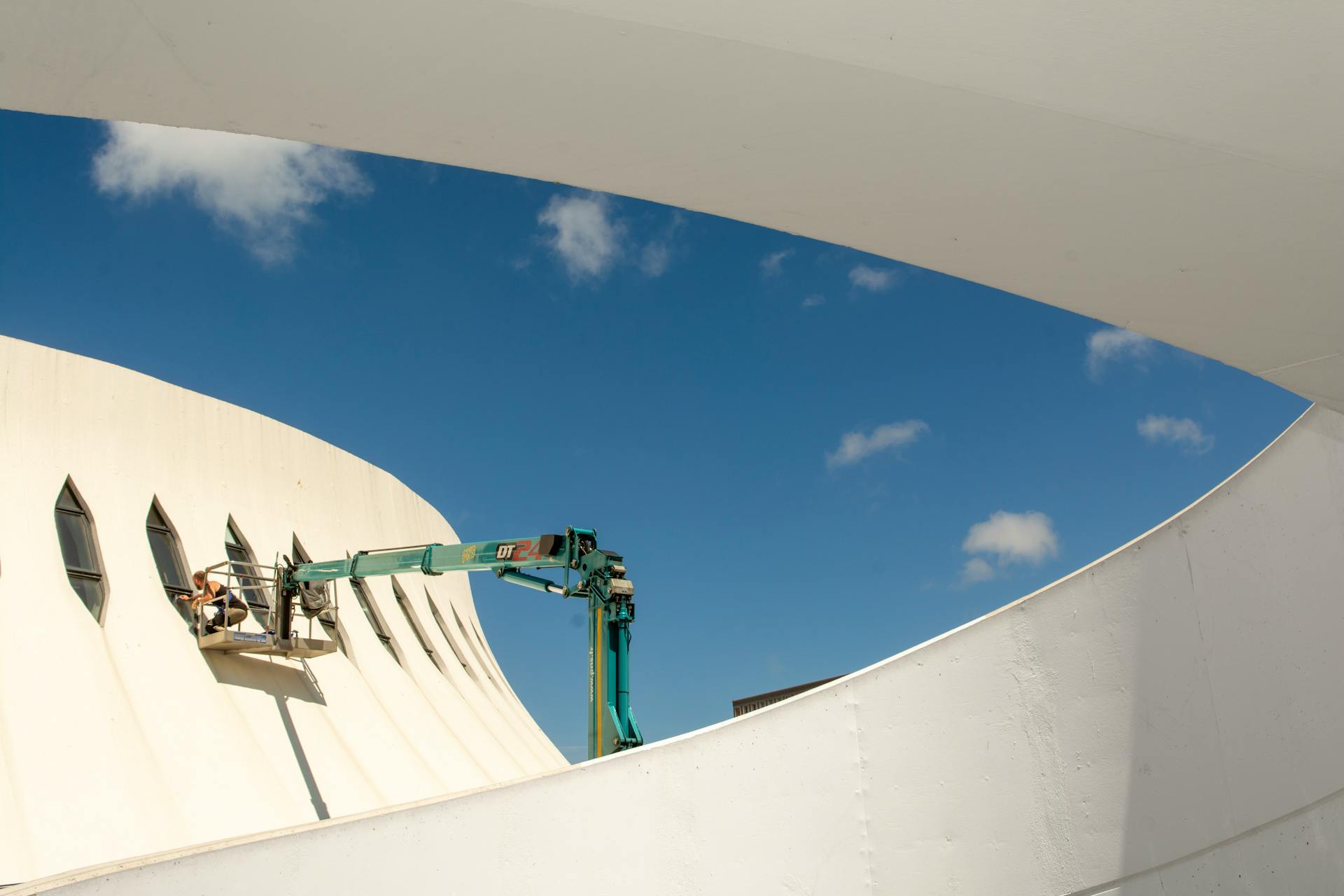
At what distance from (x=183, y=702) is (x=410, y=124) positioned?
13.1 metres

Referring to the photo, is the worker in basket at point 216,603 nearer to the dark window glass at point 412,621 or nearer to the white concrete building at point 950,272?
the white concrete building at point 950,272

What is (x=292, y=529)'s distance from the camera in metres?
18.4

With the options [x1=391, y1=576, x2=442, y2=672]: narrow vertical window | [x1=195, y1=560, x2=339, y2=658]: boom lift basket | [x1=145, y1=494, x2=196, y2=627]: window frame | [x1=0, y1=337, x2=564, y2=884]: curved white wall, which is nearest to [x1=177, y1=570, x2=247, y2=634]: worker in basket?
[x1=195, y1=560, x2=339, y2=658]: boom lift basket

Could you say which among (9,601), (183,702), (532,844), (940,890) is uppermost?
(9,601)

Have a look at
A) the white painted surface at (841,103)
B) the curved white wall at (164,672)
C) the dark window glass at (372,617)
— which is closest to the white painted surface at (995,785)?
the white painted surface at (841,103)

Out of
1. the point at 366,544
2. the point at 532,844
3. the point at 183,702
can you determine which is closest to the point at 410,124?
the point at 532,844

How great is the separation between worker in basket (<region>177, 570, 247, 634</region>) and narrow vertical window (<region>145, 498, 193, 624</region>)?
0.62 ft

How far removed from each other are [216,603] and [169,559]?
1.44 meters

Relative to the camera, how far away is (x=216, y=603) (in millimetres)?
14281

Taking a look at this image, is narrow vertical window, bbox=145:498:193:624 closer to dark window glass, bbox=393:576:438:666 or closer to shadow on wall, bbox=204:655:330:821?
shadow on wall, bbox=204:655:330:821

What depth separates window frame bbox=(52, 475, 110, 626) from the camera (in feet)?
42.7

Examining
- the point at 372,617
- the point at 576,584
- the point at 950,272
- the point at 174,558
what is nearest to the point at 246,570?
the point at 174,558

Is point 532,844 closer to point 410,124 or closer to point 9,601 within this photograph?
point 410,124

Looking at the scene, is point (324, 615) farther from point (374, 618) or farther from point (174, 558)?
point (374, 618)
